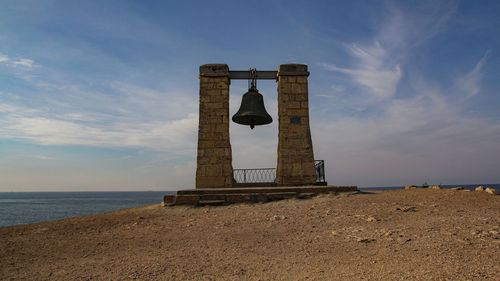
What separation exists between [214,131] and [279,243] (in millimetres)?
5670

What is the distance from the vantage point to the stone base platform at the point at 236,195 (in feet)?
24.2

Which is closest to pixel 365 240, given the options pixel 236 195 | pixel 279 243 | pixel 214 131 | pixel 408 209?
pixel 279 243

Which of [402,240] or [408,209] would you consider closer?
[402,240]

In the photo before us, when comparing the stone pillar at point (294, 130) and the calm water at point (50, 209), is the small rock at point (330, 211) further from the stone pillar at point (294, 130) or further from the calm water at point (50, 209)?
the calm water at point (50, 209)

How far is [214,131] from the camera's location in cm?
942

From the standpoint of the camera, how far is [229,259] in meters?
3.80

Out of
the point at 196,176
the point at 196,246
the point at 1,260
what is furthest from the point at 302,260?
the point at 196,176

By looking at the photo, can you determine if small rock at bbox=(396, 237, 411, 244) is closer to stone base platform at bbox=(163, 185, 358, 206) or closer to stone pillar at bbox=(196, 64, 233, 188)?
stone base platform at bbox=(163, 185, 358, 206)

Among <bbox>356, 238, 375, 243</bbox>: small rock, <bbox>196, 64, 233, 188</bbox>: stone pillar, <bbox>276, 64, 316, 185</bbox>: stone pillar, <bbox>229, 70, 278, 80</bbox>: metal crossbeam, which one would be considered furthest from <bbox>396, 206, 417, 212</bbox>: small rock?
<bbox>229, 70, 278, 80</bbox>: metal crossbeam

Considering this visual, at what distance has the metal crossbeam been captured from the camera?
10.0 meters

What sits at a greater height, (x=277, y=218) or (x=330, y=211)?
(x=330, y=211)

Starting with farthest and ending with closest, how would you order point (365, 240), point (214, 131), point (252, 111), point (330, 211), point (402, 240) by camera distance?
1. point (214, 131)
2. point (252, 111)
3. point (330, 211)
4. point (365, 240)
5. point (402, 240)

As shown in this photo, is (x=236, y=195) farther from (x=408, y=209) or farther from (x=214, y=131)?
(x=408, y=209)

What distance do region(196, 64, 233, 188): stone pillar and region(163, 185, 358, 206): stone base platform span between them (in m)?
1.48
